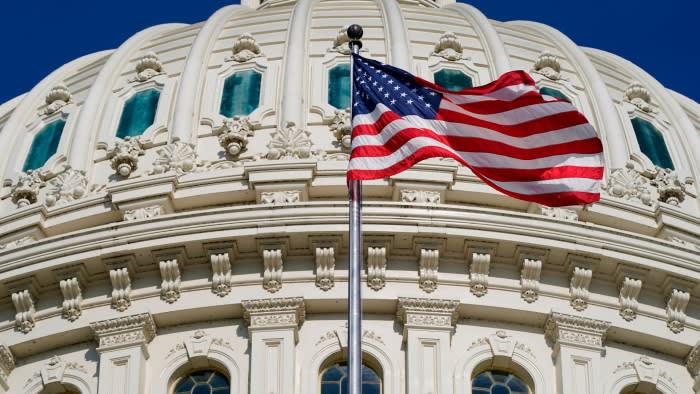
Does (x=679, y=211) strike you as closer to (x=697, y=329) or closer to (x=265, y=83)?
(x=697, y=329)

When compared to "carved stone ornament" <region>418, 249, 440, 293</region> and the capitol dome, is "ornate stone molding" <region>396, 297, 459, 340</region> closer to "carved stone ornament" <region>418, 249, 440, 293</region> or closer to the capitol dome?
the capitol dome

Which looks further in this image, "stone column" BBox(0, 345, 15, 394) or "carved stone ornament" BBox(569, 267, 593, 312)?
"stone column" BBox(0, 345, 15, 394)

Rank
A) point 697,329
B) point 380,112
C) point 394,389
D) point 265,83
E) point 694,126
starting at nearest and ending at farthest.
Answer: point 380,112 < point 394,389 < point 697,329 < point 265,83 < point 694,126

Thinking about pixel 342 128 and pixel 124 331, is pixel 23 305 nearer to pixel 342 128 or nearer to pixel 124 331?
pixel 124 331

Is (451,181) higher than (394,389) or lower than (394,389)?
higher

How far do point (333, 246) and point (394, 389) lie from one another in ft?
10.3

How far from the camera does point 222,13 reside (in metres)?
55.7

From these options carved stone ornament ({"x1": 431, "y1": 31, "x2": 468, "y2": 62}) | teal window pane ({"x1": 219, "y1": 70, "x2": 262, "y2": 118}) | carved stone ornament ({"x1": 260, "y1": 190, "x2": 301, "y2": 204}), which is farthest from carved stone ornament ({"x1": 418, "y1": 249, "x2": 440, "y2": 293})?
carved stone ornament ({"x1": 431, "y1": 31, "x2": 468, "y2": 62})

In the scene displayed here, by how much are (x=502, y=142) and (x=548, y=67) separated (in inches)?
638

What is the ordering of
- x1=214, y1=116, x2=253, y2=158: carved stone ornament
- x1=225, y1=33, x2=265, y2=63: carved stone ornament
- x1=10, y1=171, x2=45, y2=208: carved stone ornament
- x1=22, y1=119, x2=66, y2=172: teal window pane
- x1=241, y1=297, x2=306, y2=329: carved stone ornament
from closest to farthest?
x1=241, y1=297, x2=306, y2=329: carved stone ornament, x1=214, y1=116, x2=253, y2=158: carved stone ornament, x1=10, y1=171, x2=45, y2=208: carved stone ornament, x1=22, y1=119, x2=66, y2=172: teal window pane, x1=225, y1=33, x2=265, y2=63: carved stone ornament

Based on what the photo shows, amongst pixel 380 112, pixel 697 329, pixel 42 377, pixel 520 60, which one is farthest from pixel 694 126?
pixel 380 112

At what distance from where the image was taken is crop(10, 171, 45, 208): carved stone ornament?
4844cm

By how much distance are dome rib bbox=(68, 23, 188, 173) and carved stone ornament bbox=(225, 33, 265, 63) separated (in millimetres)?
2705

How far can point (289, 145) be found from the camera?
46.2 m
